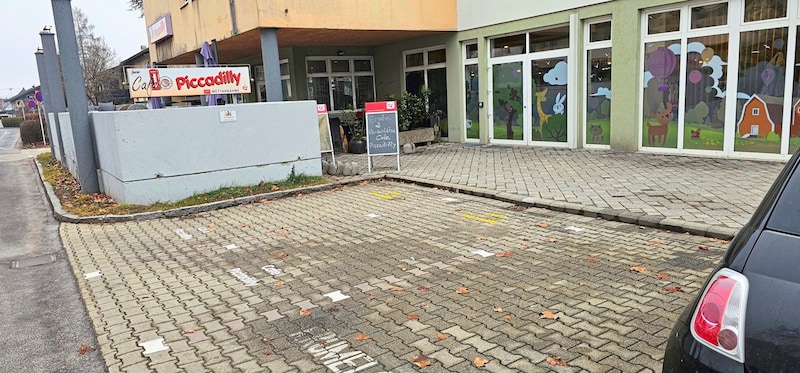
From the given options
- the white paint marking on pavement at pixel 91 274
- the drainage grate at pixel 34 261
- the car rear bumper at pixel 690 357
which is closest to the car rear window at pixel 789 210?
the car rear bumper at pixel 690 357

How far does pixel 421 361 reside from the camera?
3.33 metres

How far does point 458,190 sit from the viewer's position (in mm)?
8914

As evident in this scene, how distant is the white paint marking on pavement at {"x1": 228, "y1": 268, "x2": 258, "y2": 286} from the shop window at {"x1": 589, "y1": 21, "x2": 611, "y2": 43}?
9771 millimetres

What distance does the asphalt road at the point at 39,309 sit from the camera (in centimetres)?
369

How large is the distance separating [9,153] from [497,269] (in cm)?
2597

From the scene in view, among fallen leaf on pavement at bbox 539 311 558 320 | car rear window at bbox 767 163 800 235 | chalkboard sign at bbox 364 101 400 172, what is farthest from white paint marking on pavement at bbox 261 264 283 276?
chalkboard sign at bbox 364 101 400 172

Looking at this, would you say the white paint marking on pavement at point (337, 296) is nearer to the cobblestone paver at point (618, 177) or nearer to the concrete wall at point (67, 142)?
the cobblestone paver at point (618, 177)

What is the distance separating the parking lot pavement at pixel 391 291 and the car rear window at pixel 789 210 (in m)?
1.65

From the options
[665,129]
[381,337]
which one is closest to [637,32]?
[665,129]

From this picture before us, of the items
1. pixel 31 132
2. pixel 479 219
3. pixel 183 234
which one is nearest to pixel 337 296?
pixel 479 219

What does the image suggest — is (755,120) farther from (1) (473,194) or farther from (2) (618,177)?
(1) (473,194)

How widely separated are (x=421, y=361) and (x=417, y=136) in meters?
12.1

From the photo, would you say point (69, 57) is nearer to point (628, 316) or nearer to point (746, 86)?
point (628, 316)

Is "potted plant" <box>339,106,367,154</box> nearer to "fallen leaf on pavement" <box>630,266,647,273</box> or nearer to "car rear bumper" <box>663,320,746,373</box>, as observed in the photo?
"fallen leaf on pavement" <box>630,266,647,273</box>
